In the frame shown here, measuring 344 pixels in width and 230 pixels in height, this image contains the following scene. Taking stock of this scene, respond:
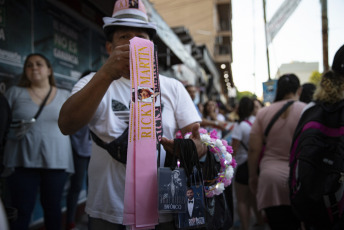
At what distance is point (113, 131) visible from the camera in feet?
4.72

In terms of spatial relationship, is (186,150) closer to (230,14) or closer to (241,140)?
(241,140)

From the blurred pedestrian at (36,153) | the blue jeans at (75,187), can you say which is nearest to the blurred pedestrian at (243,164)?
the blue jeans at (75,187)

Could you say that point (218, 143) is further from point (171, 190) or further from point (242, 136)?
point (242, 136)

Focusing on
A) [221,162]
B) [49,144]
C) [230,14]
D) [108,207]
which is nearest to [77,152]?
[49,144]

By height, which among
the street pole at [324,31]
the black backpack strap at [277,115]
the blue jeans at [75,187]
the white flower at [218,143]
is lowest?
the blue jeans at [75,187]

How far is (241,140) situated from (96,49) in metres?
3.11

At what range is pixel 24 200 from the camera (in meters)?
2.64

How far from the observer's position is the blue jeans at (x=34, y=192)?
263 centimetres

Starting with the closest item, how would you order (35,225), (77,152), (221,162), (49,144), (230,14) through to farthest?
(221,162)
(49,144)
(35,225)
(77,152)
(230,14)

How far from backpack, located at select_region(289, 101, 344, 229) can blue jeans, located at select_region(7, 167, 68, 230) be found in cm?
225

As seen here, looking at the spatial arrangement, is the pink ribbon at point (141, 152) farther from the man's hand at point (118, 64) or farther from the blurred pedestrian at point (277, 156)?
the blurred pedestrian at point (277, 156)

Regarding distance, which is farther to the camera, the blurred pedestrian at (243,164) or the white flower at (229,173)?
the blurred pedestrian at (243,164)

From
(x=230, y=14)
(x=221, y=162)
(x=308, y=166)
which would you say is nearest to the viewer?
(x=221, y=162)

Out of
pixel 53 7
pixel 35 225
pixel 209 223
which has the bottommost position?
pixel 35 225
